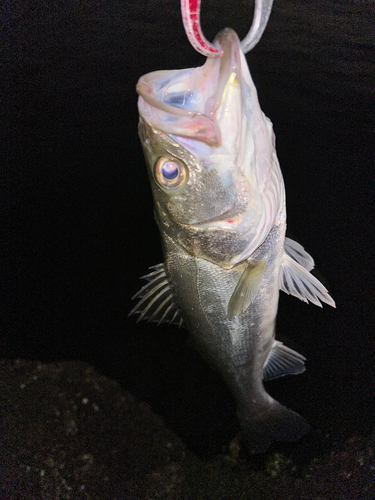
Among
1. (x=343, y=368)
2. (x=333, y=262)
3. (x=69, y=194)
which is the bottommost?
(x=343, y=368)

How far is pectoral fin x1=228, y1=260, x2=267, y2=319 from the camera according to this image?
1.03 meters

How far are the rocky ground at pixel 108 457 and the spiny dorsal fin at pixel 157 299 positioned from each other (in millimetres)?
692

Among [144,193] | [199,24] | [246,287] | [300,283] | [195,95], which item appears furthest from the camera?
[144,193]

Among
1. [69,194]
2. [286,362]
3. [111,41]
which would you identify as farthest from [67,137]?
[286,362]

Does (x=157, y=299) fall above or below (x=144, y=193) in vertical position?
below

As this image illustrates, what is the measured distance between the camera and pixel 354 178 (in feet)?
4.96

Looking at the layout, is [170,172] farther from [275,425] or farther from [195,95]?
[275,425]

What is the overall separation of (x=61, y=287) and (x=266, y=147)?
1.39m

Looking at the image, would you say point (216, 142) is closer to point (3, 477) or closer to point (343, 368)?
point (343, 368)

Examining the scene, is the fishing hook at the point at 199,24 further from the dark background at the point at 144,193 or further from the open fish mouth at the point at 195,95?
the dark background at the point at 144,193

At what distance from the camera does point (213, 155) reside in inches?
32.0

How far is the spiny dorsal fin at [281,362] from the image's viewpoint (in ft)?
4.92

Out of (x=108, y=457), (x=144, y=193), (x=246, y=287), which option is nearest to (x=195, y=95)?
(x=246, y=287)

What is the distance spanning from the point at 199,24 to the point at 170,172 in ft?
1.08
